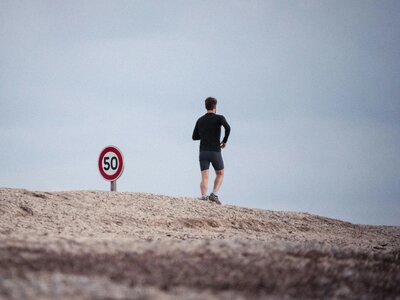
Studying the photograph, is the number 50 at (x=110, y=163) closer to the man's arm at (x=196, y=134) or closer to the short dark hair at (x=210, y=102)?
the man's arm at (x=196, y=134)

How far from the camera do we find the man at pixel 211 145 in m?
15.6

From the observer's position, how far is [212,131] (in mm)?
15664

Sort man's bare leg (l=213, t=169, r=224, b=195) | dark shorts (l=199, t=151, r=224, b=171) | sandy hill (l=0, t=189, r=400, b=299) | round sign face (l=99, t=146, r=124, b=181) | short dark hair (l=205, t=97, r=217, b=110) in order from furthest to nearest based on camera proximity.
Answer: short dark hair (l=205, t=97, r=217, b=110)
man's bare leg (l=213, t=169, r=224, b=195)
dark shorts (l=199, t=151, r=224, b=171)
round sign face (l=99, t=146, r=124, b=181)
sandy hill (l=0, t=189, r=400, b=299)

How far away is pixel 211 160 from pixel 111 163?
9.17 feet

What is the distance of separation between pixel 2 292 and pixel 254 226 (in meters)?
10.1

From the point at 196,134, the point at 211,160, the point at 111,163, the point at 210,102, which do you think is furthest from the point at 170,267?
the point at 196,134

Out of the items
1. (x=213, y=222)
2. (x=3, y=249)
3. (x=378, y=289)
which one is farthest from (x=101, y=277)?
(x=213, y=222)

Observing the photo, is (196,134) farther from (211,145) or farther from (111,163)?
(111,163)

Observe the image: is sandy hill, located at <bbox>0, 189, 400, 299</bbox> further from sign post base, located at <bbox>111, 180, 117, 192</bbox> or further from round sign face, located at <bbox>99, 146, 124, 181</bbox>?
sign post base, located at <bbox>111, 180, 117, 192</bbox>

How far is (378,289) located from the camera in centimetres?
583

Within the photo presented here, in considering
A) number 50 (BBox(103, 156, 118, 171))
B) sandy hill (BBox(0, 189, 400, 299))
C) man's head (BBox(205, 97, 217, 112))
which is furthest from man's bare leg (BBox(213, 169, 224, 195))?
sandy hill (BBox(0, 189, 400, 299))

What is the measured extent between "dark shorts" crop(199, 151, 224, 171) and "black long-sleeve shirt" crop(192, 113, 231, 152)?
0.36 feet

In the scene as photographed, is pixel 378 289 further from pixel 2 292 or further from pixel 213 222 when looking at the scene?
pixel 213 222

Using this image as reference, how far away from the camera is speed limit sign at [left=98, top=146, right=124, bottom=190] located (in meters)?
14.0
